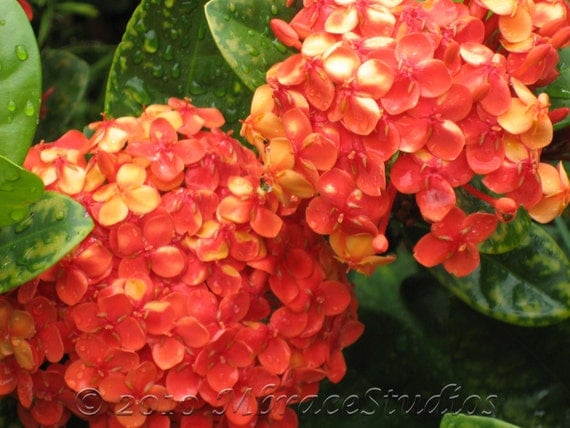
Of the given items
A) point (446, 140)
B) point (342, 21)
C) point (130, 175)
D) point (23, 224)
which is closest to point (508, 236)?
point (446, 140)

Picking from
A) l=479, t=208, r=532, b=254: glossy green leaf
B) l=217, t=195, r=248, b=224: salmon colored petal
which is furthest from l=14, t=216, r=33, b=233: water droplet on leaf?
l=479, t=208, r=532, b=254: glossy green leaf

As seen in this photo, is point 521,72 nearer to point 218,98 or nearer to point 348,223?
point 348,223

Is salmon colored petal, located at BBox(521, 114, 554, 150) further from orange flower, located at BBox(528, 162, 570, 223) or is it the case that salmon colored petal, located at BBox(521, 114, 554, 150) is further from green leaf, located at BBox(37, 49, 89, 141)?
green leaf, located at BBox(37, 49, 89, 141)

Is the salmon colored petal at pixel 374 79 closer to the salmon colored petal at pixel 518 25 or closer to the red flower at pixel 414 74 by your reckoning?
the red flower at pixel 414 74

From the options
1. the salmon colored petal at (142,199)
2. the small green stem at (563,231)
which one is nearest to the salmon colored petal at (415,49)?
the salmon colored petal at (142,199)

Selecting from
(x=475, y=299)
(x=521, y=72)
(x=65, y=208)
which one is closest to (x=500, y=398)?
(x=475, y=299)

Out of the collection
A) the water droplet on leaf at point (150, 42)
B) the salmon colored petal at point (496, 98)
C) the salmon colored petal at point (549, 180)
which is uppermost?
the salmon colored petal at point (496, 98)
